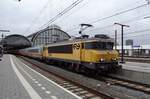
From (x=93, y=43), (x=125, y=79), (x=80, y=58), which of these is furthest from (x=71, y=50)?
(x=125, y=79)

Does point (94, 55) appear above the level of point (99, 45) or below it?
below

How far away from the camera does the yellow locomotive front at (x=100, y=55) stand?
2273cm

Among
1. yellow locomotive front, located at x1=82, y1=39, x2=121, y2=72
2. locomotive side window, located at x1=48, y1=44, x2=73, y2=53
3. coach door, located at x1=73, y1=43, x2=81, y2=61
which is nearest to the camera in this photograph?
yellow locomotive front, located at x1=82, y1=39, x2=121, y2=72

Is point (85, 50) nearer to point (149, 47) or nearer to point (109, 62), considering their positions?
point (109, 62)

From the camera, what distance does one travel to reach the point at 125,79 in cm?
2189

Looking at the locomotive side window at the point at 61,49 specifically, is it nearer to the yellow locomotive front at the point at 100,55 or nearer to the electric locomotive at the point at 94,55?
the electric locomotive at the point at 94,55

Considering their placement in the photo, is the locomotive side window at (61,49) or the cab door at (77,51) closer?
the cab door at (77,51)

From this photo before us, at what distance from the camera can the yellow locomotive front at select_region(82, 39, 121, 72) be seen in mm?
22734

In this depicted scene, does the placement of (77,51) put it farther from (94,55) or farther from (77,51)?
(94,55)

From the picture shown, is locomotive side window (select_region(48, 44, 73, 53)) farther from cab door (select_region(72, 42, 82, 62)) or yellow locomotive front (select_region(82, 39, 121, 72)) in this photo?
yellow locomotive front (select_region(82, 39, 121, 72))

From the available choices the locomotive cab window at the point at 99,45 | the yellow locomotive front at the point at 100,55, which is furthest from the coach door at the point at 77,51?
the locomotive cab window at the point at 99,45

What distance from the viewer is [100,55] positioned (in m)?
22.8

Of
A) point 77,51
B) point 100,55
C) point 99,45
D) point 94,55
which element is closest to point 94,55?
point 94,55

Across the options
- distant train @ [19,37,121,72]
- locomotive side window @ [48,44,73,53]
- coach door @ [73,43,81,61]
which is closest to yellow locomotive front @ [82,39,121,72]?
distant train @ [19,37,121,72]
